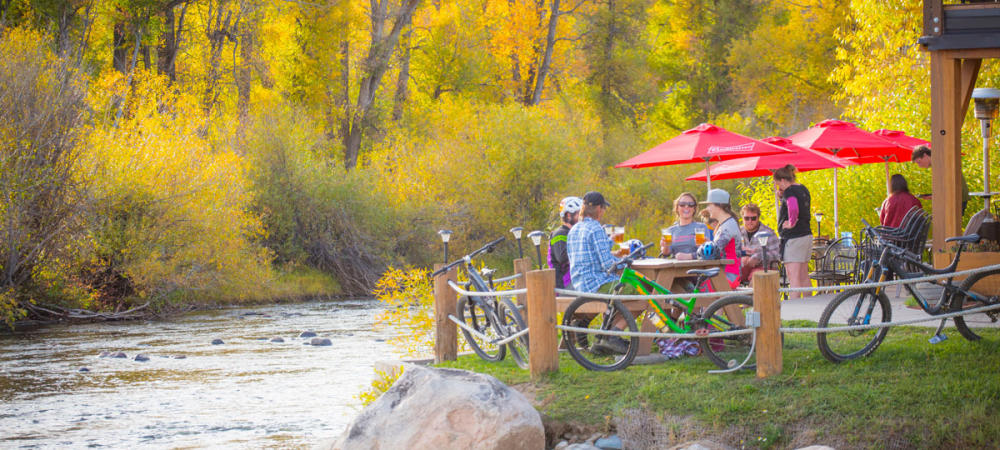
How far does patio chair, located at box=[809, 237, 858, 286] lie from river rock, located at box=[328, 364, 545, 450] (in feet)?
22.1

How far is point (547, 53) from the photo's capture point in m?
42.4

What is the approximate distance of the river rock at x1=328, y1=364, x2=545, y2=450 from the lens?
7547 millimetres

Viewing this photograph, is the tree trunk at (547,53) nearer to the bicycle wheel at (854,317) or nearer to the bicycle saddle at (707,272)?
the bicycle saddle at (707,272)

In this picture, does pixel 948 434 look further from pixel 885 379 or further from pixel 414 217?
pixel 414 217

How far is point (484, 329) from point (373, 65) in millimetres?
26745

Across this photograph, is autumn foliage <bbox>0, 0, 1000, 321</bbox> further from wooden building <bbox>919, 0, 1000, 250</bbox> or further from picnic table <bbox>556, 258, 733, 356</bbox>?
picnic table <bbox>556, 258, 733, 356</bbox>

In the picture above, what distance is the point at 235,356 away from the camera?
58.5 ft

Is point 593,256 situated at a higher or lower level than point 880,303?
higher

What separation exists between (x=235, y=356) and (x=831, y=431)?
1249 cm

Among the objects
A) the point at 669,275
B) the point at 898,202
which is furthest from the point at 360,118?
the point at 669,275

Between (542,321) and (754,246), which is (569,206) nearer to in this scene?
(542,321)

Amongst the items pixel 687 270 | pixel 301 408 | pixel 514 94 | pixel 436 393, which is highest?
pixel 514 94

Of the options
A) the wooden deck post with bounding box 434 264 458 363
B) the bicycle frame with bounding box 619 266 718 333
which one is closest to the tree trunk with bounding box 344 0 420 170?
the wooden deck post with bounding box 434 264 458 363

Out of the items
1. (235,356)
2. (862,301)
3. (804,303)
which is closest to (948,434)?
(862,301)
